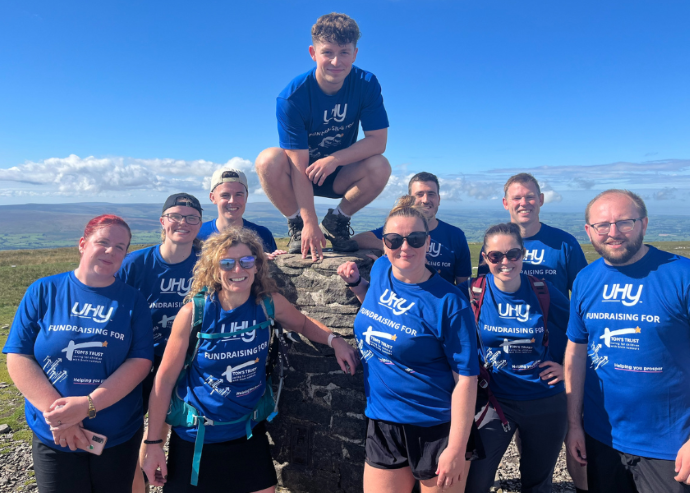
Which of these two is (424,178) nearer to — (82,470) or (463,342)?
(463,342)

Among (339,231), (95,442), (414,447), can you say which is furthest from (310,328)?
(95,442)

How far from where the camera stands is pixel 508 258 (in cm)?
369

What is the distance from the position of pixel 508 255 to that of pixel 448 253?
4.40 ft

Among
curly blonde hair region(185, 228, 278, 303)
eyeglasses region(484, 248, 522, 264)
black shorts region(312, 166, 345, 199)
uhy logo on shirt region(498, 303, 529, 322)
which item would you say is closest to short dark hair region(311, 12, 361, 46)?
black shorts region(312, 166, 345, 199)

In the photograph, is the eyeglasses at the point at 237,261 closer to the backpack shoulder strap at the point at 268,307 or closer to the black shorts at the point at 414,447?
the backpack shoulder strap at the point at 268,307

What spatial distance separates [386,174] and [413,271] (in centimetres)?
228

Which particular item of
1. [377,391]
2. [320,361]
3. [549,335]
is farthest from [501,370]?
[320,361]

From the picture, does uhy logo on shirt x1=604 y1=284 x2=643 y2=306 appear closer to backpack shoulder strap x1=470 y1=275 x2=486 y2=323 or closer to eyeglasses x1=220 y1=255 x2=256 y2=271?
backpack shoulder strap x1=470 y1=275 x2=486 y2=323

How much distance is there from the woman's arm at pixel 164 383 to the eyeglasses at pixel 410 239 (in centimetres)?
177

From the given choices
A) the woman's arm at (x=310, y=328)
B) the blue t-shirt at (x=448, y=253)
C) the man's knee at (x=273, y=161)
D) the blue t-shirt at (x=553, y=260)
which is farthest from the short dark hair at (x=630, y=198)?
the man's knee at (x=273, y=161)

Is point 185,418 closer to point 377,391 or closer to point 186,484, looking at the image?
point 186,484

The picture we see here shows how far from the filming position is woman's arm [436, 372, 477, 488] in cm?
300

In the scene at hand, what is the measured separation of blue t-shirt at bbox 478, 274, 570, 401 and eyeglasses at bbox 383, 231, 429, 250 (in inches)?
41.1

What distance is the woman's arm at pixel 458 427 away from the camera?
3004 millimetres
